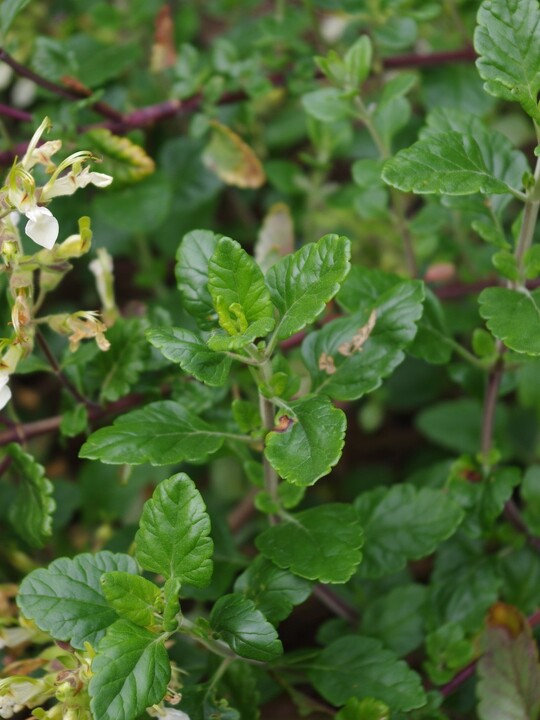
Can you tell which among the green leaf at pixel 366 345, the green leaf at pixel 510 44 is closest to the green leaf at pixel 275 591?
the green leaf at pixel 366 345

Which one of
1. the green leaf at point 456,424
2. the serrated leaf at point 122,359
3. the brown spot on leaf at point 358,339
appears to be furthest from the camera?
the green leaf at point 456,424

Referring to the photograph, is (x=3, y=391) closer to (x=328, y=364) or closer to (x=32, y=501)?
(x=32, y=501)

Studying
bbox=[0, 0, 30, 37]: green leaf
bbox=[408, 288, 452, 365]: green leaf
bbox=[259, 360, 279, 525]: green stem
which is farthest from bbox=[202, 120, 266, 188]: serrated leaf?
bbox=[259, 360, 279, 525]: green stem

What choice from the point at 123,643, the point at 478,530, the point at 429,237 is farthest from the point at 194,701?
the point at 429,237

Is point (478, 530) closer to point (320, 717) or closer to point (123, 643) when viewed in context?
point (320, 717)

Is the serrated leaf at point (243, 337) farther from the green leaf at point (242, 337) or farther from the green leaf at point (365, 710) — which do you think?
the green leaf at point (365, 710)

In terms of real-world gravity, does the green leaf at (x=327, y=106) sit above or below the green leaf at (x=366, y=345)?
above

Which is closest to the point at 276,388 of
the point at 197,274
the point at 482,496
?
the point at 197,274

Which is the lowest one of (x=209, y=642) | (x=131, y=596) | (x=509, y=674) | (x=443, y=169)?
(x=509, y=674)

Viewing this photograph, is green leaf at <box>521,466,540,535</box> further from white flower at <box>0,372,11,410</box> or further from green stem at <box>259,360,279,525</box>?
white flower at <box>0,372,11,410</box>
